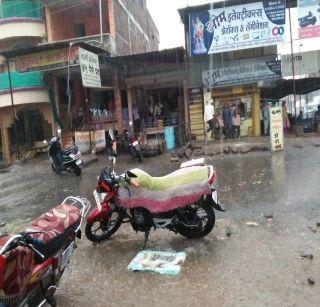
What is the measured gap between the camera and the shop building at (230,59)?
1786 cm

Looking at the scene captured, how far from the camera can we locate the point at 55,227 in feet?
13.2

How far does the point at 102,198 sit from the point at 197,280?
195 centimetres

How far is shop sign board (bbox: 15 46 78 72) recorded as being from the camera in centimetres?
1703

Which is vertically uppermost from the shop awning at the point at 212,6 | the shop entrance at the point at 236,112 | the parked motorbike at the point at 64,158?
the shop awning at the point at 212,6

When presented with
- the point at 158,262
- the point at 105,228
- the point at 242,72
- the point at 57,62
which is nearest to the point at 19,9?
the point at 57,62

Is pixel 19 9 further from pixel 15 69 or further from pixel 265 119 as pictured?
pixel 265 119

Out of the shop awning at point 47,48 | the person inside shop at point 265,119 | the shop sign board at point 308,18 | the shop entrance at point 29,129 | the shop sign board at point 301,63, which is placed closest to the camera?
the shop awning at point 47,48

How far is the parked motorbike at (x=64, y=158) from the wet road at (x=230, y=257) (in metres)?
2.99

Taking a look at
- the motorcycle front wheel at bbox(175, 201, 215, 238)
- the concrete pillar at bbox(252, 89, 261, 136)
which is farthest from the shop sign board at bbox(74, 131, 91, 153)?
the motorcycle front wheel at bbox(175, 201, 215, 238)

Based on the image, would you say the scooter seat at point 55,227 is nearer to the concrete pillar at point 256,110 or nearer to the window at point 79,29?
the concrete pillar at point 256,110

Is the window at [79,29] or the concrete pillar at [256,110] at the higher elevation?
the window at [79,29]

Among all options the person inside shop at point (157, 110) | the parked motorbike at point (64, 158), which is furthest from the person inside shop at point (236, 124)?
the parked motorbike at point (64, 158)

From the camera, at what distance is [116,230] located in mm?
6297

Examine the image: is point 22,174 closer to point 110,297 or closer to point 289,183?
point 289,183
